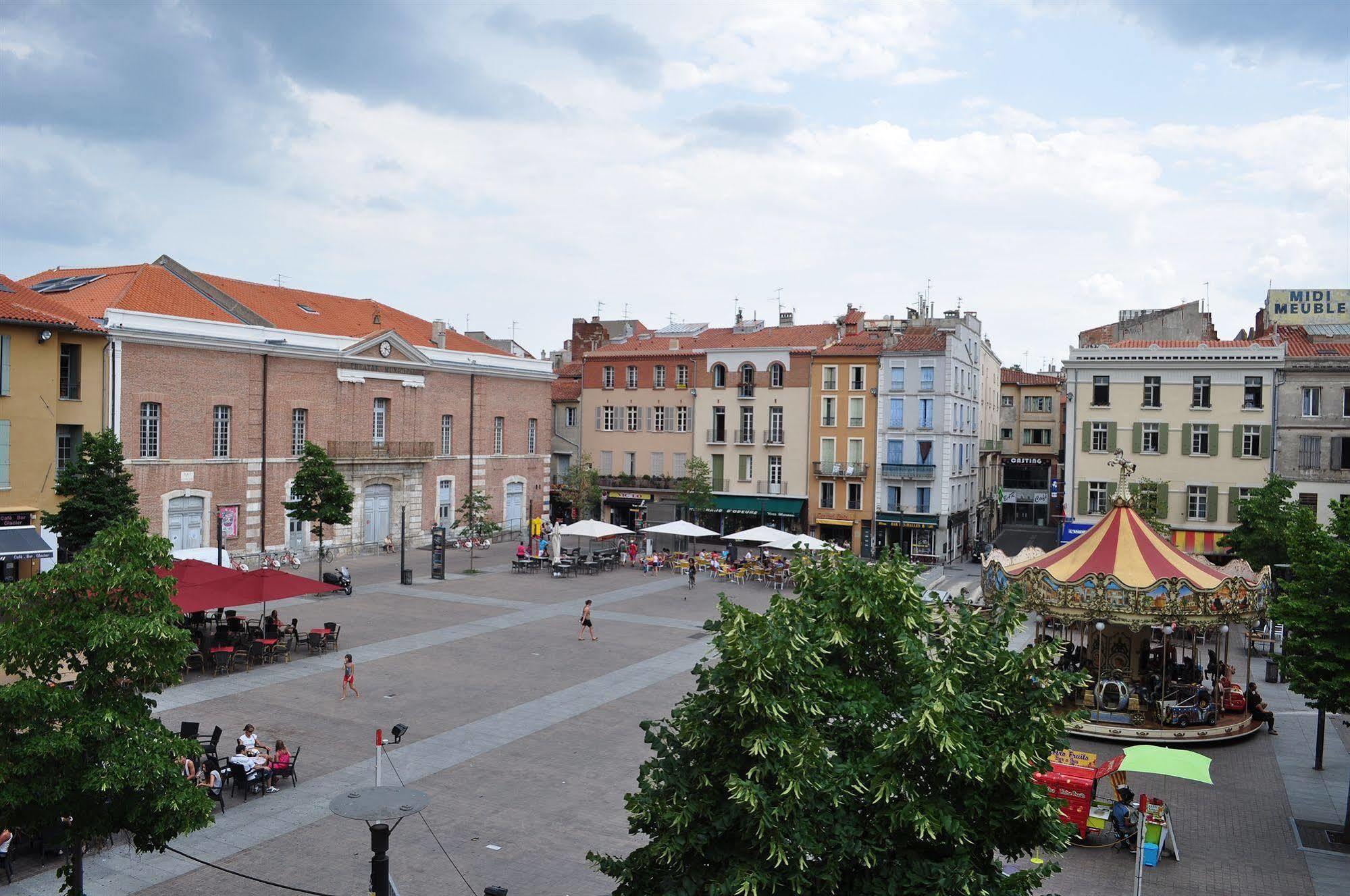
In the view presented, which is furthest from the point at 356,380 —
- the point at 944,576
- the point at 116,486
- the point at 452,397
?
the point at 944,576

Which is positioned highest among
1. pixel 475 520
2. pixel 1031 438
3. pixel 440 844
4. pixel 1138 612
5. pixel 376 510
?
pixel 1031 438

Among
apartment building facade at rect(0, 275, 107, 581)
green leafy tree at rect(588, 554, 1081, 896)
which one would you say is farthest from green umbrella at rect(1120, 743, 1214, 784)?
apartment building facade at rect(0, 275, 107, 581)

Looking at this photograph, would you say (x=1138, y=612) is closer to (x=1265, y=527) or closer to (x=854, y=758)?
(x=1265, y=527)

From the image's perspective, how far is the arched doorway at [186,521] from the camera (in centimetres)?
3662

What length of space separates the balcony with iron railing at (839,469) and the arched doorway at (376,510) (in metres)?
20.6

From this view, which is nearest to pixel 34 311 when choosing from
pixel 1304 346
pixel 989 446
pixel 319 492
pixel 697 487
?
pixel 319 492

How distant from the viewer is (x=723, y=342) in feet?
178

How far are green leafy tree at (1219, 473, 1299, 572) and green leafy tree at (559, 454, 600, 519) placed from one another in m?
29.9

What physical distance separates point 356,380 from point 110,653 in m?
34.5

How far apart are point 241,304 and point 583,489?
1928 cm

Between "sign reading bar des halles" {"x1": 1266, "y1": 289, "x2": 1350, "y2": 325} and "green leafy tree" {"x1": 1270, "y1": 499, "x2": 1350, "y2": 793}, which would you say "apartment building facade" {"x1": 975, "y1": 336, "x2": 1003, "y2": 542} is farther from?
"green leafy tree" {"x1": 1270, "y1": 499, "x2": 1350, "y2": 793}


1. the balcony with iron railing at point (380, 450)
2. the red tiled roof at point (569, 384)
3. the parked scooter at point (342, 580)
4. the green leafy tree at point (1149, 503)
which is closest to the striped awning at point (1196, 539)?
the green leafy tree at point (1149, 503)

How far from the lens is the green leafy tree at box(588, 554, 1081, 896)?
7.48 meters

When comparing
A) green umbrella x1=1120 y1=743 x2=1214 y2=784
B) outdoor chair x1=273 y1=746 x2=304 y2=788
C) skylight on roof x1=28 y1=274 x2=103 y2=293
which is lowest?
outdoor chair x1=273 y1=746 x2=304 y2=788
